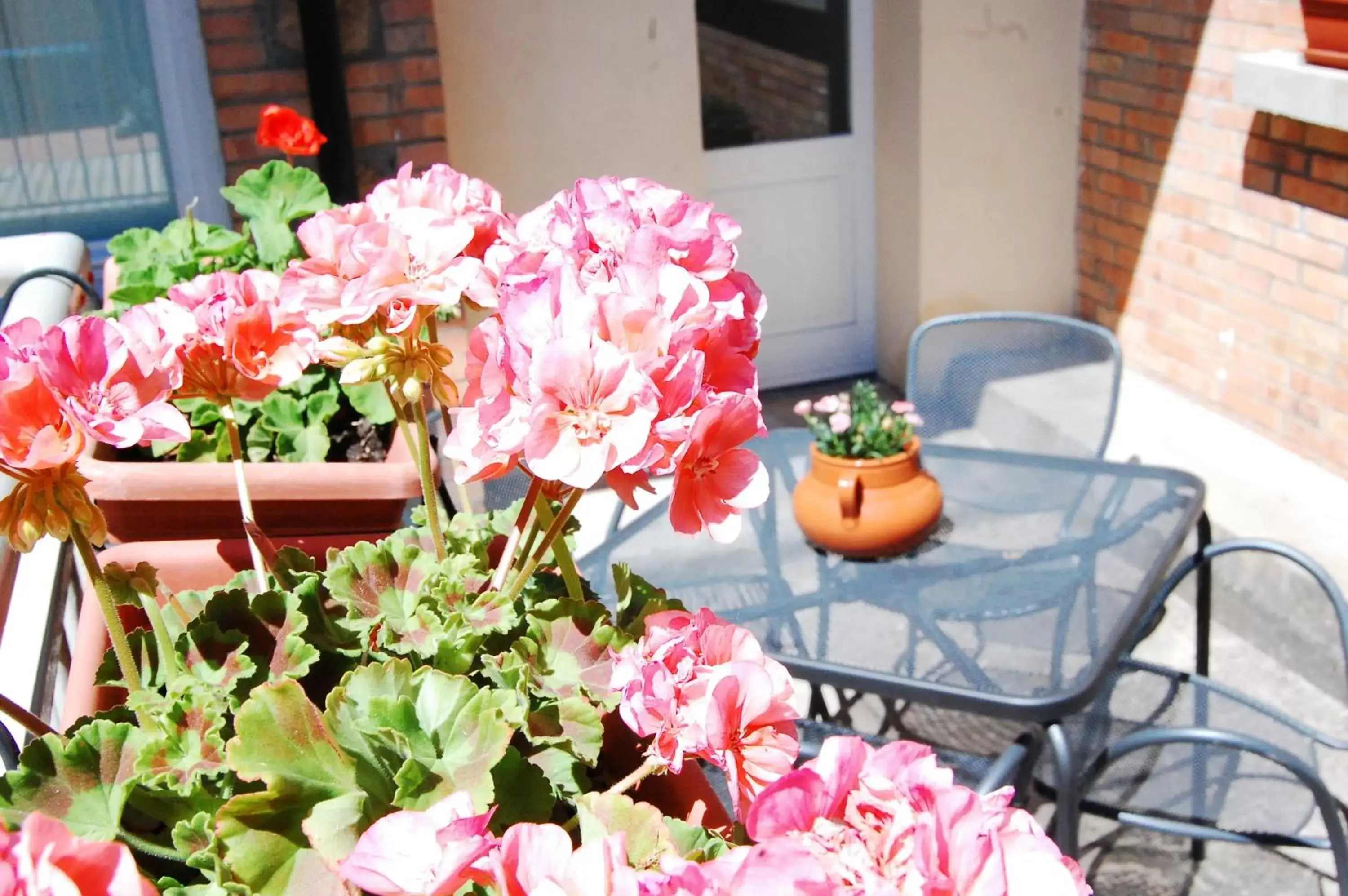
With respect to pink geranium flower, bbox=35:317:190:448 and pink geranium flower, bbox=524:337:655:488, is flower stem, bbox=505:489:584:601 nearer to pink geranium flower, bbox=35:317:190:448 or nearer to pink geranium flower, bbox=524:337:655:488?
pink geranium flower, bbox=524:337:655:488

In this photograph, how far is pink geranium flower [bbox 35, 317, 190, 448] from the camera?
669 millimetres

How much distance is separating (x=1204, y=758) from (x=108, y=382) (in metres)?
2.01

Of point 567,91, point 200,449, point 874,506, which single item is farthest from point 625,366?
point 567,91

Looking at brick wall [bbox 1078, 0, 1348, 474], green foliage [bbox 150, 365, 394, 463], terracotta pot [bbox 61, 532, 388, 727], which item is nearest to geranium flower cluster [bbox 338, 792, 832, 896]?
terracotta pot [bbox 61, 532, 388, 727]

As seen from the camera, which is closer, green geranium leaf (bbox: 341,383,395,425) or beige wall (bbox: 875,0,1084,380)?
green geranium leaf (bbox: 341,383,395,425)

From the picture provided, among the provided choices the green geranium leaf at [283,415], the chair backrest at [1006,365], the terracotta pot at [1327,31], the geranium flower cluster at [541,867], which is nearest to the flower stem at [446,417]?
the geranium flower cluster at [541,867]

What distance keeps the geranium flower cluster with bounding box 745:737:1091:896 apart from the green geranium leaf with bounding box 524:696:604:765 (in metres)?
0.19

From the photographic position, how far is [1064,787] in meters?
1.91

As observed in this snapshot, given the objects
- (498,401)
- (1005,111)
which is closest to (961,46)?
(1005,111)

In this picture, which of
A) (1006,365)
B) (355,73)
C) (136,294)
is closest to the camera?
(136,294)

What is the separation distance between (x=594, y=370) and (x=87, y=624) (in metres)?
0.56

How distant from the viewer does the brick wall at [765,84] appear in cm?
464

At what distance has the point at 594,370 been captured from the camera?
0.63 metres

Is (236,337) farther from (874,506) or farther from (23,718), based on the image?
(874,506)
